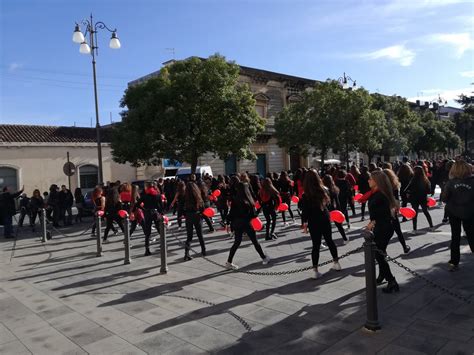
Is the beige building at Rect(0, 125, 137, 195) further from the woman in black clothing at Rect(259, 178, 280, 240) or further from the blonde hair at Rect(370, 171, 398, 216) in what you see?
the blonde hair at Rect(370, 171, 398, 216)

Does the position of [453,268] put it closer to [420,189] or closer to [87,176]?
[420,189]

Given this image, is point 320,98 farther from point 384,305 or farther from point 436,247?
point 384,305

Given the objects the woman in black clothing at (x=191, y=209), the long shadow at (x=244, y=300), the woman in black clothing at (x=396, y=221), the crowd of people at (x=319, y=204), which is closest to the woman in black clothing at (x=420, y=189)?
the crowd of people at (x=319, y=204)

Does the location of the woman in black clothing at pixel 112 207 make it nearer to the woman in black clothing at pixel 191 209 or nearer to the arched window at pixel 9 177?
the woman in black clothing at pixel 191 209

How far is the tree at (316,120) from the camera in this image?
28953 millimetres

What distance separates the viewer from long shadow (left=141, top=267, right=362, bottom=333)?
5.07 metres

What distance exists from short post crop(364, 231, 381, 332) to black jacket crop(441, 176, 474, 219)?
9.11ft

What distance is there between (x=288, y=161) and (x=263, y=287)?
3318 centimetres

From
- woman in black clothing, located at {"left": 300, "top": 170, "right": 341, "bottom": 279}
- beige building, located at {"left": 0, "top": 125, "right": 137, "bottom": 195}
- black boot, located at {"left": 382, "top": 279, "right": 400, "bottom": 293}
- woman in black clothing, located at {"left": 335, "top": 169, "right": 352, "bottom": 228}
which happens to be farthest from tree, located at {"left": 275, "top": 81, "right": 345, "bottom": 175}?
black boot, located at {"left": 382, "top": 279, "right": 400, "bottom": 293}

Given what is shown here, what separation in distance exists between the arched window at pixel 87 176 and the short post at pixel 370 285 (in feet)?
85.6

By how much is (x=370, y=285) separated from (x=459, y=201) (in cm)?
294

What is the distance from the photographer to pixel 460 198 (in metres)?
6.33

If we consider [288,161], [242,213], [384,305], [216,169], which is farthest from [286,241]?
[288,161]

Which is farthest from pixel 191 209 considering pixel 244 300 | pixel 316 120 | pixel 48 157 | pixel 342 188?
pixel 316 120
